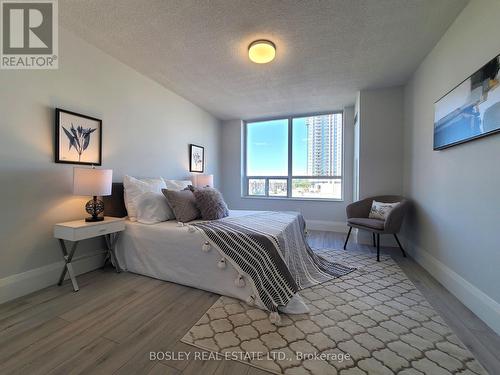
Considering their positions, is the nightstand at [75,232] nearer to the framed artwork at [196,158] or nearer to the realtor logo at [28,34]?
the realtor logo at [28,34]

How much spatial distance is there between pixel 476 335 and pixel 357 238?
7.20 feet

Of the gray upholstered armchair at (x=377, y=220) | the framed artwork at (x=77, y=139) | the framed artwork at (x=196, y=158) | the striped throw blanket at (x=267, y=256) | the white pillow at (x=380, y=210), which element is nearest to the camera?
the striped throw blanket at (x=267, y=256)

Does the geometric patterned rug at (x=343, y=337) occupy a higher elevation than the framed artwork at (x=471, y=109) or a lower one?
lower

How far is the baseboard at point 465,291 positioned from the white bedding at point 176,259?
1295 mm

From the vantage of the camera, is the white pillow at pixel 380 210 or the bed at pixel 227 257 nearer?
the bed at pixel 227 257

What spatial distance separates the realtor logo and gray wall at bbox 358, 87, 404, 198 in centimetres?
406

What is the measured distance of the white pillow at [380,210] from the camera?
3039 millimetres

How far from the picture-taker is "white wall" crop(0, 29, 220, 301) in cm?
183

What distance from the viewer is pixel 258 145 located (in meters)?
5.34

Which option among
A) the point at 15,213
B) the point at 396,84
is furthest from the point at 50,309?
the point at 396,84

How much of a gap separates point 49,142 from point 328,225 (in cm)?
459

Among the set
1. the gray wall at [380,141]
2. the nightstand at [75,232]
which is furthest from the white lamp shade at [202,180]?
the gray wall at [380,141]

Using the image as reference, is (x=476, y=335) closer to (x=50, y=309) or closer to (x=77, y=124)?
(x=50, y=309)

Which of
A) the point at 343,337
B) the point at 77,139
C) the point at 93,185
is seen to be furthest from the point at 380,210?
the point at 77,139
